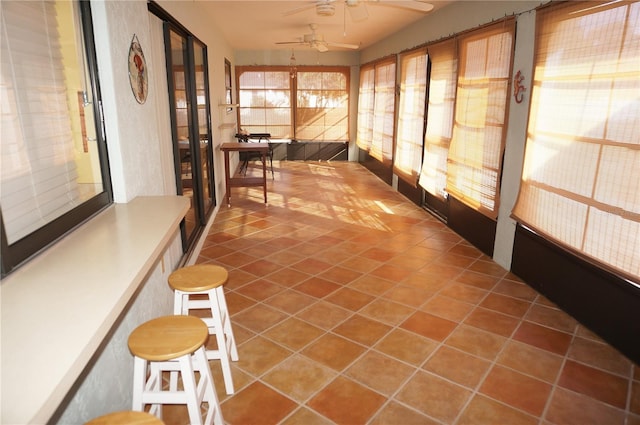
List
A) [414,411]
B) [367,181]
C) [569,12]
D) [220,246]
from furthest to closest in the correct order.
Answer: [367,181] → [220,246] → [569,12] → [414,411]

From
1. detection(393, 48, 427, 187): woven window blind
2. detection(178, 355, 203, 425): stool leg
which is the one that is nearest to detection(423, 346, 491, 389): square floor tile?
detection(178, 355, 203, 425): stool leg

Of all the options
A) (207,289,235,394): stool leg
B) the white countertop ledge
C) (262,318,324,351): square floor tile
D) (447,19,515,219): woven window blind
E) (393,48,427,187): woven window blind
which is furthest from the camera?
(393,48,427,187): woven window blind

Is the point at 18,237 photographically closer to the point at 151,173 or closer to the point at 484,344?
the point at 151,173

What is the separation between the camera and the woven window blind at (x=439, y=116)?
4883 mm

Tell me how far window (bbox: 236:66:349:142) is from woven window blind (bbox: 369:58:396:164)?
6.32 ft

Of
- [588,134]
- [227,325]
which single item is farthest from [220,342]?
[588,134]

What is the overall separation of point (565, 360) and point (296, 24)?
5543mm

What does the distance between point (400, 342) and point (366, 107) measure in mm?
7107

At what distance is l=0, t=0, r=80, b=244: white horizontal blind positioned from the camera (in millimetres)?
1338

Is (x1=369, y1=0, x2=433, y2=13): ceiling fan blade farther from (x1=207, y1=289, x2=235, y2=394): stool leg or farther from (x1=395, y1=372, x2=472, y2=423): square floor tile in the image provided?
(x1=395, y1=372, x2=472, y2=423): square floor tile

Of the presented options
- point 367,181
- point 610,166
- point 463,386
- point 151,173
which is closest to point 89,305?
point 151,173

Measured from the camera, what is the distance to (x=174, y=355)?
150 cm

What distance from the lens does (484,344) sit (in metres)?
2.67

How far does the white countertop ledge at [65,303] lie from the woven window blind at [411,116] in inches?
184
